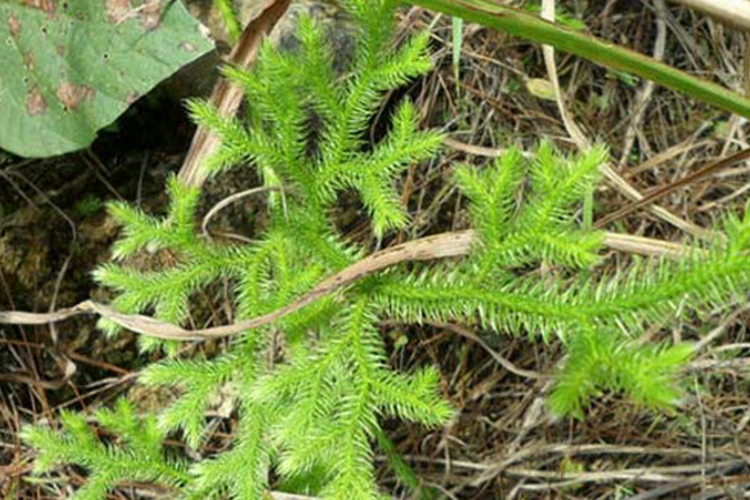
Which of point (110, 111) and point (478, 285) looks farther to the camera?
point (110, 111)

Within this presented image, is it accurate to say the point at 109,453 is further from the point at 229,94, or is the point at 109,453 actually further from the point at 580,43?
the point at 580,43

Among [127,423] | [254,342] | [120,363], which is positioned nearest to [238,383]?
[254,342]

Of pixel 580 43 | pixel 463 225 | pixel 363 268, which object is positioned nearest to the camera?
pixel 580 43

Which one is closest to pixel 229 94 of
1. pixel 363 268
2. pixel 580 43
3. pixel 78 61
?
pixel 78 61

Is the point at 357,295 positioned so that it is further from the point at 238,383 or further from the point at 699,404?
the point at 699,404

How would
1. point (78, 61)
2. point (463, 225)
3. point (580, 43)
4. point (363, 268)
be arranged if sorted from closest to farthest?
point (580, 43)
point (363, 268)
point (78, 61)
point (463, 225)

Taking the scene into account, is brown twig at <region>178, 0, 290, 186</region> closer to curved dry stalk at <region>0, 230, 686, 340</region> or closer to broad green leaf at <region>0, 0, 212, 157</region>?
broad green leaf at <region>0, 0, 212, 157</region>

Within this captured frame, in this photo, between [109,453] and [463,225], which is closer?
[109,453]

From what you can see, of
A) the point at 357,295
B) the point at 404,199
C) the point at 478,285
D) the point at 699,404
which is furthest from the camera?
the point at 404,199
